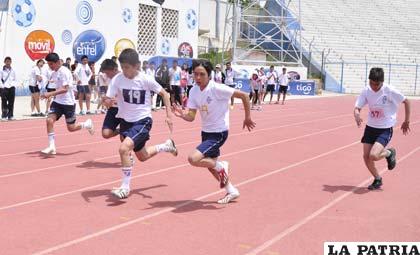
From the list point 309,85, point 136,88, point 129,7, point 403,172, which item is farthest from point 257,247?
point 309,85

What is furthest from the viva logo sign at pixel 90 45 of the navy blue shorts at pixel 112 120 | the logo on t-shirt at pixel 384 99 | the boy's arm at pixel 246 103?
the boy's arm at pixel 246 103

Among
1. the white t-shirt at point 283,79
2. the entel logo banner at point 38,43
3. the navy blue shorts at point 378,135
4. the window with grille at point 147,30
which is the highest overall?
the window with grille at point 147,30

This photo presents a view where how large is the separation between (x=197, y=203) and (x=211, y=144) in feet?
2.48

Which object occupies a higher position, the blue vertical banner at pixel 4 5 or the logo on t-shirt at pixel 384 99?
the blue vertical banner at pixel 4 5

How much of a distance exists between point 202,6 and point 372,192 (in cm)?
4213

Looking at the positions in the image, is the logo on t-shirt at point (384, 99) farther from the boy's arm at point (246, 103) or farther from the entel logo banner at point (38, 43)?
the entel logo banner at point (38, 43)

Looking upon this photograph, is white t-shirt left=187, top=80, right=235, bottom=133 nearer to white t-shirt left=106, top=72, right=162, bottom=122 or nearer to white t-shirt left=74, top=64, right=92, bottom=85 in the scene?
white t-shirt left=106, top=72, right=162, bottom=122

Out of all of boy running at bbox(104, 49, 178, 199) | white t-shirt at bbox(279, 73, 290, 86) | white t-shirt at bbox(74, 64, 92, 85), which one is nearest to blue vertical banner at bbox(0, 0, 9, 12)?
white t-shirt at bbox(74, 64, 92, 85)

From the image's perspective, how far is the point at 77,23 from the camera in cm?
2586

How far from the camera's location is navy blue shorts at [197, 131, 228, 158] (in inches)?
257

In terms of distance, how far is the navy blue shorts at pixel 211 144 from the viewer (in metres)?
6.52

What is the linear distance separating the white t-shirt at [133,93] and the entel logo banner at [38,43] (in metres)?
17.9

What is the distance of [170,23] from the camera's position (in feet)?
104

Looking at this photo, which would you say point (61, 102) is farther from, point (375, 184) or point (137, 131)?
point (375, 184)
